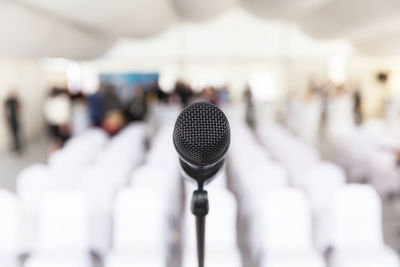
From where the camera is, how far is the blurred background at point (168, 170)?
3438 millimetres

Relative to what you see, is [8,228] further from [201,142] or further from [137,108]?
[137,108]

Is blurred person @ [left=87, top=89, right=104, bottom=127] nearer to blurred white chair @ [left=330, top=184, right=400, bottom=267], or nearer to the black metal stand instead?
blurred white chair @ [left=330, top=184, right=400, bottom=267]

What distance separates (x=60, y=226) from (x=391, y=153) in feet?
16.7

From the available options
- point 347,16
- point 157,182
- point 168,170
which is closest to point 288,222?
point 157,182

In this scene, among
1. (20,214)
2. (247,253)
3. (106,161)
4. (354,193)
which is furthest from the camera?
(106,161)

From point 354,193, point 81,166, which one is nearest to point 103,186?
point 81,166

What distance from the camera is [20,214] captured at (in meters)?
3.72

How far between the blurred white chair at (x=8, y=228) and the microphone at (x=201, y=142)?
287 centimetres

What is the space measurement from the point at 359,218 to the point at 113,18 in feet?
13.7

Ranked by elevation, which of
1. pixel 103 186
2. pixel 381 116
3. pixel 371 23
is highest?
pixel 371 23

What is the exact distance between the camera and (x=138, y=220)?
3.50 metres

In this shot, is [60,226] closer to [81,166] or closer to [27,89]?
[81,166]

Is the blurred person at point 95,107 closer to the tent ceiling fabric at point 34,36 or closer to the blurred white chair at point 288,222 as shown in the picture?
the tent ceiling fabric at point 34,36

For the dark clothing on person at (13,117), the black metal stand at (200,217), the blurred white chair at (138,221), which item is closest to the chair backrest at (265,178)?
the blurred white chair at (138,221)
